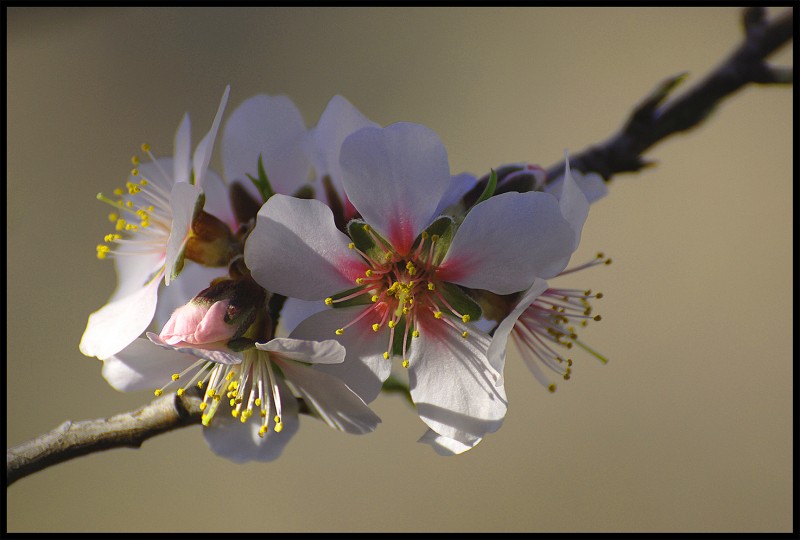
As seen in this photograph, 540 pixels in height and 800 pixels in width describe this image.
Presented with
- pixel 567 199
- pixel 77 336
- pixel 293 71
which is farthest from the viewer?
pixel 293 71

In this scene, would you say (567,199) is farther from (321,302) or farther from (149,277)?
(149,277)

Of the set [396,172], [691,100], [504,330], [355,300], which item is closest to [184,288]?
[355,300]

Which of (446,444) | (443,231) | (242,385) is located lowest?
(446,444)

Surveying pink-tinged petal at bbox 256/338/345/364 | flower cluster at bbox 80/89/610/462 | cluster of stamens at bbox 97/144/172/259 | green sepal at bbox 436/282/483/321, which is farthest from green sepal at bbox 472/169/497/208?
cluster of stamens at bbox 97/144/172/259

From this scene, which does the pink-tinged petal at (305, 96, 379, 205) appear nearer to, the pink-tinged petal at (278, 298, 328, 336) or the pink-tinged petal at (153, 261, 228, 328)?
the pink-tinged petal at (278, 298, 328, 336)

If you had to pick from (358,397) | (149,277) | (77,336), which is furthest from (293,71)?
(358,397)

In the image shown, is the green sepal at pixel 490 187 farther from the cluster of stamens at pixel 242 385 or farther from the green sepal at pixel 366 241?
the cluster of stamens at pixel 242 385

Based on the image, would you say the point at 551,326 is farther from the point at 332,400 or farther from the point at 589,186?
the point at 332,400
